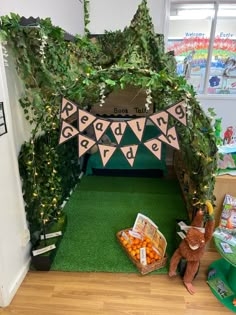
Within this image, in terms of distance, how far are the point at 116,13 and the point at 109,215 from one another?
281 centimetres

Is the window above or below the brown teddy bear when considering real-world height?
above

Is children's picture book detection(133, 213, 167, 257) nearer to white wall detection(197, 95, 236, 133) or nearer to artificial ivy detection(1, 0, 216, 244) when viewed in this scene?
artificial ivy detection(1, 0, 216, 244)

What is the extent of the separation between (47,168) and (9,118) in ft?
1.64

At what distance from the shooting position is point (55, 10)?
7.47 ft

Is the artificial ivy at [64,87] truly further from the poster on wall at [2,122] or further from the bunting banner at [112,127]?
the poster on wall at [2,122]

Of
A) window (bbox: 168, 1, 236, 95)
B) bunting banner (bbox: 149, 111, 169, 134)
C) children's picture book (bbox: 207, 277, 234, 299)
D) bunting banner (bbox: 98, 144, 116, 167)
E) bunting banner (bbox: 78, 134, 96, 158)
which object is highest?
window (bbox: 168, 1, 236, 95)

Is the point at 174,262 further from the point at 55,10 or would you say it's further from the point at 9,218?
the point at 55,10

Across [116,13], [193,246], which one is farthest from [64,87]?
[116,13]

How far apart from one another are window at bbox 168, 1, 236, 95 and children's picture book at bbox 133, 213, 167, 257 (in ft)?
8.11

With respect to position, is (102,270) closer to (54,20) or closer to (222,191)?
(222,191)

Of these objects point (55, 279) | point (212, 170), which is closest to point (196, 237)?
point (212, 170)

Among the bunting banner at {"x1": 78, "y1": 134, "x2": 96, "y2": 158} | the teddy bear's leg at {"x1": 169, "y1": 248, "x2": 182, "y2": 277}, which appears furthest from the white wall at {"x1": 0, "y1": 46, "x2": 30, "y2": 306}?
the teddy bear's leg at {"x1": 169, "y1": 248, "x2": 182, "y2": 277}

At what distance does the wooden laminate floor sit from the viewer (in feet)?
5.34

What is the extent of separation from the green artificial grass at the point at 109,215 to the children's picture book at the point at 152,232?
17 centimetres
